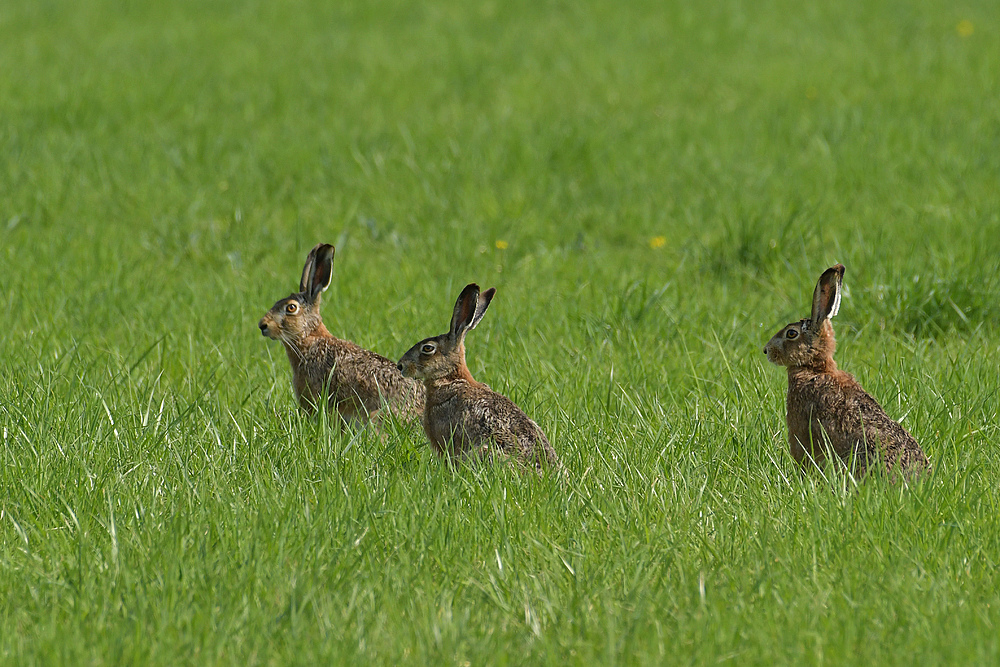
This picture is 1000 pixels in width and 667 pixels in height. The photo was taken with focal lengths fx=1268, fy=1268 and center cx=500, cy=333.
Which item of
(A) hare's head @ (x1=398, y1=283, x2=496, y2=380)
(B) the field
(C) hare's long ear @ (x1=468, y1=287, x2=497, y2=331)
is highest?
(C) hare's long ear @ (x1=468, y1=287, x2=497, y2=331)

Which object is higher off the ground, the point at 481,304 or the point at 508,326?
the point at 481,304

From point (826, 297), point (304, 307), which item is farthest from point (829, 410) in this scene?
point (304, 307)

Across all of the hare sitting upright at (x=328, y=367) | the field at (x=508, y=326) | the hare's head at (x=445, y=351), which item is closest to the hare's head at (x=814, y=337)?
the field at (x=508, y=326)

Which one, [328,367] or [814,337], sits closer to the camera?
[814,337]

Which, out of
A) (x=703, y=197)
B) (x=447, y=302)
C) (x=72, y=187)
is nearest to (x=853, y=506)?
(x=447, y=302)

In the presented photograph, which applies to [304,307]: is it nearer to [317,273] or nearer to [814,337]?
[317,273]

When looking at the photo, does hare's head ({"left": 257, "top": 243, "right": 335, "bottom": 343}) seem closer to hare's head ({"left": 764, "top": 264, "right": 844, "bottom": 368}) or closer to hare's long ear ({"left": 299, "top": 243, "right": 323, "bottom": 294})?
hare's long ear ({"left": 299, "top": 243, "right": 323, "bottom": 294})

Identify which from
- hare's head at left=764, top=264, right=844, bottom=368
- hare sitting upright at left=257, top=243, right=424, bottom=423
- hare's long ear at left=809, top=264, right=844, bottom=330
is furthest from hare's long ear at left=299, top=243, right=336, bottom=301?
hare's long ear at left=809, top=264, right=844, bottom=330

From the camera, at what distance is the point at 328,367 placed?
5.44 m

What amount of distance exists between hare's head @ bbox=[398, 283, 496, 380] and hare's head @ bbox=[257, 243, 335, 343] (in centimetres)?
78

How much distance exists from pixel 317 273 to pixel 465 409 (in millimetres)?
1318

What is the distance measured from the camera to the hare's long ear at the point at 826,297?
476 centimetres

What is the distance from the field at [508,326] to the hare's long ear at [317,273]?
18.8 inches

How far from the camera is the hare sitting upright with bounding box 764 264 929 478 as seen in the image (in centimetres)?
438
